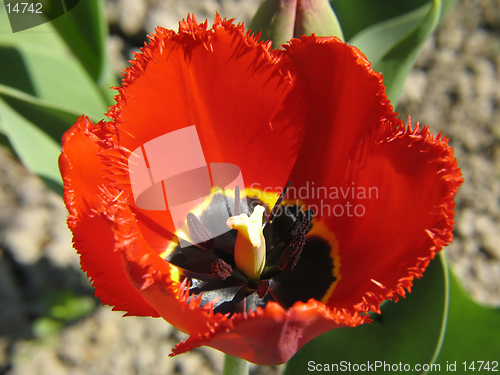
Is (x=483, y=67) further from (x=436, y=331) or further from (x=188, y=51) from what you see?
(x=188, y=51)

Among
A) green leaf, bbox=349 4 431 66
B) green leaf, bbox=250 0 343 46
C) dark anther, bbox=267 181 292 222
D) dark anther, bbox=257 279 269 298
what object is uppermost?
green leaf, bbox=250 0 343 46

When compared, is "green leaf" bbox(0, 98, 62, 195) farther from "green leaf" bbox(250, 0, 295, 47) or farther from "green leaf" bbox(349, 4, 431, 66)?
"green leaf" bbox(349, 4, 431, 66)

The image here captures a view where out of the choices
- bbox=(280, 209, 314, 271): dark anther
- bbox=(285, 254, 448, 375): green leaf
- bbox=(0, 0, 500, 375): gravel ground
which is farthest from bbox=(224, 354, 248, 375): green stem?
bbox=(0, 0, 500, 375): gravel ground

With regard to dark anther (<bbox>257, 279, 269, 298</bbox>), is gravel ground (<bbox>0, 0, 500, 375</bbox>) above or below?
below

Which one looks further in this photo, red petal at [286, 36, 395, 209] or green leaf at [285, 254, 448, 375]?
green leaf at [285, 254, 448, 375]

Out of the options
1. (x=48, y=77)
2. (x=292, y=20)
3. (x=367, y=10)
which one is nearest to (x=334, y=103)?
(x=292, y=20)
